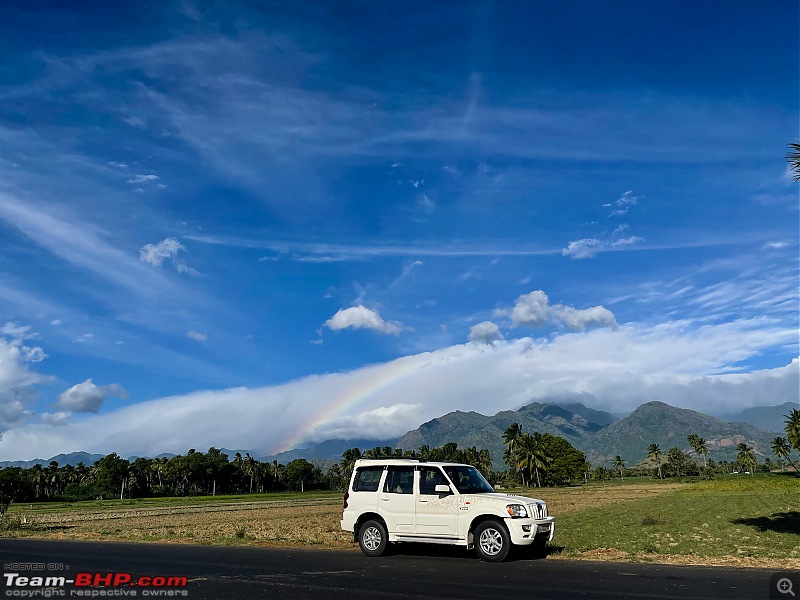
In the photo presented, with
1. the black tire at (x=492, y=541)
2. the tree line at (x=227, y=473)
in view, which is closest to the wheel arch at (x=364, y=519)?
the black tire at (x=492, y=541)

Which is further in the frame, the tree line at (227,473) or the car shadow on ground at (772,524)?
the tree line at (227,473)

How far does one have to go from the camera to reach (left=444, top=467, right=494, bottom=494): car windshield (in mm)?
16250

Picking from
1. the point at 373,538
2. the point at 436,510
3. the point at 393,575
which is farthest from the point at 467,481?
the point at 393,575

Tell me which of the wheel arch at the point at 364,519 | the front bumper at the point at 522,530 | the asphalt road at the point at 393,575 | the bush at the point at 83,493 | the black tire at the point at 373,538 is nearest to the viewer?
the asphalt road at the point at 393,575

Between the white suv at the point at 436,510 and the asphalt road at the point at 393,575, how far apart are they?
56cm

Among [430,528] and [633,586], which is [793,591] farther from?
[430,528]

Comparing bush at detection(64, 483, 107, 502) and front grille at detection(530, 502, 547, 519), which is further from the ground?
front grille at detection(530, 502, 547, 519)

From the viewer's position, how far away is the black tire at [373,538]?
1669 cm

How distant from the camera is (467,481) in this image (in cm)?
1659

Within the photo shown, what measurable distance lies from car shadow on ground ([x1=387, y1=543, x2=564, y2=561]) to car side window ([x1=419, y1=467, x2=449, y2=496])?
1864 millimetres

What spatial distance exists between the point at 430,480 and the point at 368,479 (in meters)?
1.97

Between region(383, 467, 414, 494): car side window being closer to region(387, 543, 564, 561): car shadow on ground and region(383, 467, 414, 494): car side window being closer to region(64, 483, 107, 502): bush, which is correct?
region(387, 543, 564, 561): car shadow on ground

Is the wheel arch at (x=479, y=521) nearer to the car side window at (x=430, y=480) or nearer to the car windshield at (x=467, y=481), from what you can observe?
the car windshield at (x=467, y=481)

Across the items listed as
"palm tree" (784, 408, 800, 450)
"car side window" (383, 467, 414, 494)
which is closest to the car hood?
"car side window" (383, 467, 414, 494)
